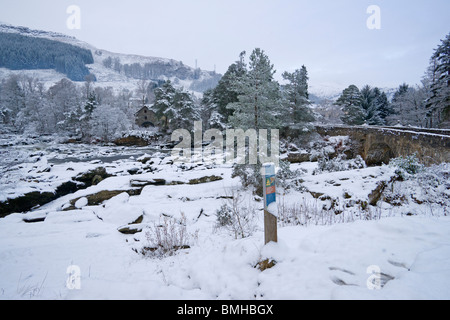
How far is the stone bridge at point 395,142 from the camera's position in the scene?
8508 millimetres

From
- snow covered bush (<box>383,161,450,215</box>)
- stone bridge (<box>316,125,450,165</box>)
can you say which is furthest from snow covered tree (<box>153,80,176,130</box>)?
snow covered bush (<box>383,161,450,215</box>)

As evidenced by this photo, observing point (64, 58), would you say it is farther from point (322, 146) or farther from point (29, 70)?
point (322, 146)

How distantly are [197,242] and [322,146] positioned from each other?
1736cm

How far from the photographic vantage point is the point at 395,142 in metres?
12.0

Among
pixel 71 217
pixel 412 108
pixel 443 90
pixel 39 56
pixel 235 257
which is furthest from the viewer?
pixel 39 56

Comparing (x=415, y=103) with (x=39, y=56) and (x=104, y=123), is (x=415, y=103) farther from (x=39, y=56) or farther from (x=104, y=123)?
(x=39, y=56)

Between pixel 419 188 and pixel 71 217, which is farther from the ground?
pixel 419 188

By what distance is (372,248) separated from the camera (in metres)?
2.84

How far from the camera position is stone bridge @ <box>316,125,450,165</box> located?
8.51 meters

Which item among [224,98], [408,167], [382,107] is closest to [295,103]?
[224,98]

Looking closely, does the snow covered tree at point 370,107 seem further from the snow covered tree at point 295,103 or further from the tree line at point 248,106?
the snow covered tree at point 295,103

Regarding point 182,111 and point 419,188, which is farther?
point 182,111

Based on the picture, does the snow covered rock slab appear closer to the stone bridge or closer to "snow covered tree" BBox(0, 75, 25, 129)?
the stone bridge
